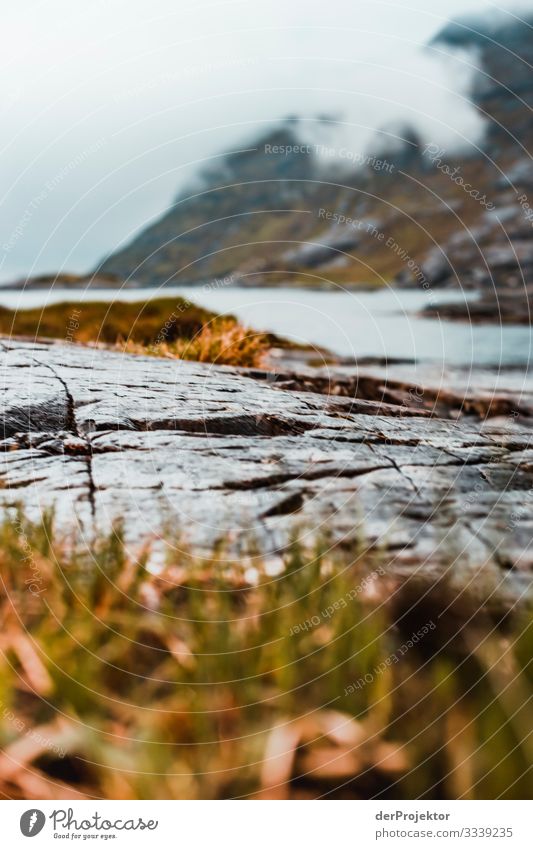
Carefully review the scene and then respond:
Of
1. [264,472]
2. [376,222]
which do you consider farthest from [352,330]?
[376,222]

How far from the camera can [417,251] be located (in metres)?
112

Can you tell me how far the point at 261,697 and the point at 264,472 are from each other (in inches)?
76.9

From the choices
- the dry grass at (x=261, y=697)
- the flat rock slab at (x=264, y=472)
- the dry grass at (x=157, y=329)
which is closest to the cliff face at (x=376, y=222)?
the dry grass at (x=157, y=329)

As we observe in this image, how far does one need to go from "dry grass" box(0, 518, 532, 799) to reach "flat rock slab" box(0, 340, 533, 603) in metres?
0.48

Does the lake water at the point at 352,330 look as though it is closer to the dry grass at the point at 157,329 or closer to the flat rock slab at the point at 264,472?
the dry grass at the point at 157,329

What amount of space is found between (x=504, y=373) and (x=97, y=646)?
49.9 feet

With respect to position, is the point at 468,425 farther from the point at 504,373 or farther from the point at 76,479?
the point at 504,373

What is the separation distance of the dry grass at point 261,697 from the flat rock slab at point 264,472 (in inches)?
18.8

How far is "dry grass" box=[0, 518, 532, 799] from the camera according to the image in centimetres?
252

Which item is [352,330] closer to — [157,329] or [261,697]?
[157,329]

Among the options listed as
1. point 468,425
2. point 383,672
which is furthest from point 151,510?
point 468,425

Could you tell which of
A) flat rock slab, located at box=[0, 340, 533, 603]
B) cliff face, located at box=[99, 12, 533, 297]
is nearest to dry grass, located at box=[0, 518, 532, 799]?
flat rock slab, located at box=[0, 340, 533, 603]

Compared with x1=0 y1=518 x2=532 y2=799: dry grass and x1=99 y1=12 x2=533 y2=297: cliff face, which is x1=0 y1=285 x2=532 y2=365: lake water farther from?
x1=99 y1=12 x2=533 y2=297: cliff face

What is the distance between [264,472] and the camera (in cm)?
445
